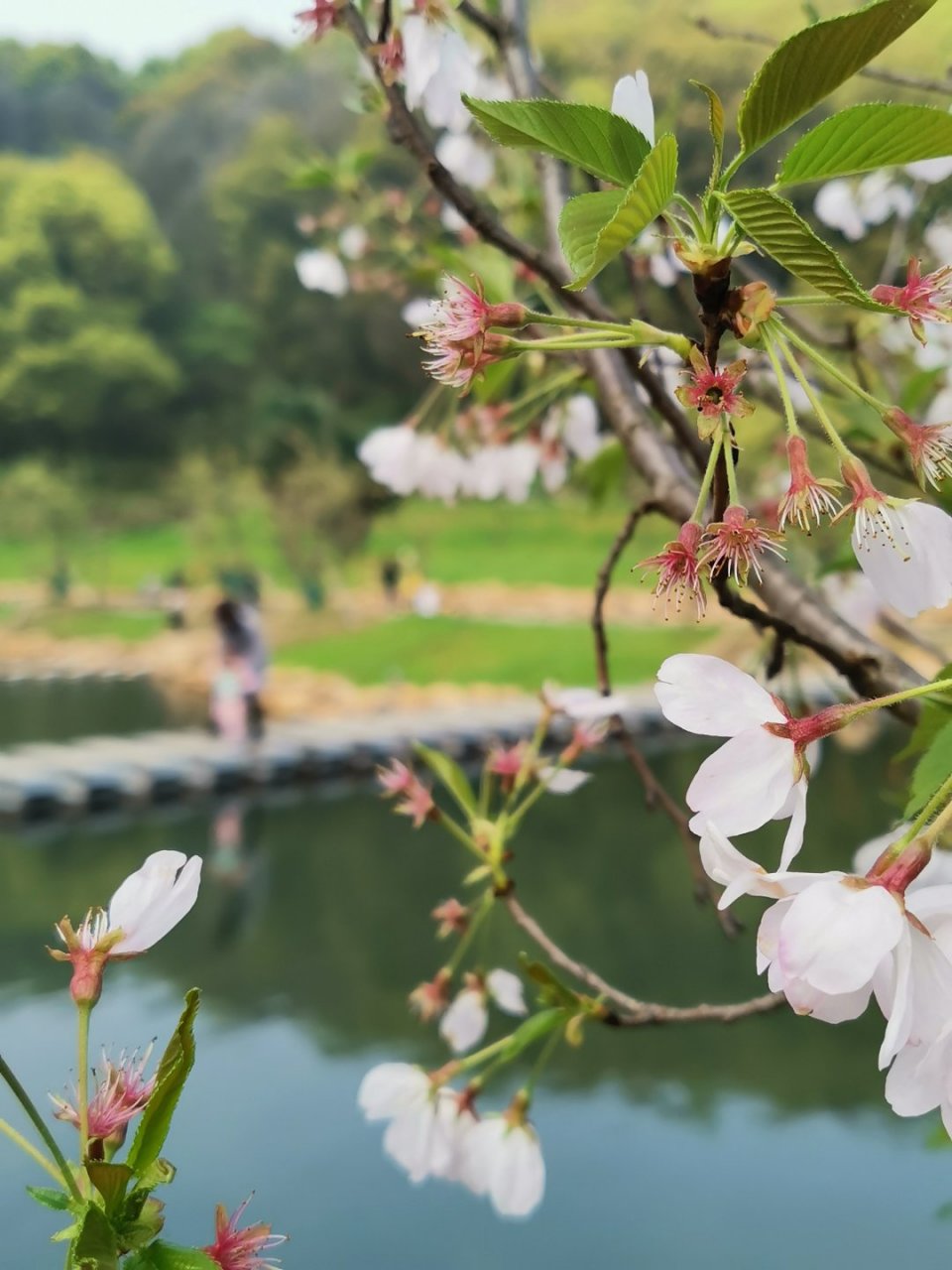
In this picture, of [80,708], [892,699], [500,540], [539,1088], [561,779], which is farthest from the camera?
[500,540]

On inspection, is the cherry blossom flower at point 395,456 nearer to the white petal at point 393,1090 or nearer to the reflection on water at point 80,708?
the white petal at point 393,1090

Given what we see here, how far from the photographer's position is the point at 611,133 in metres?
0.15

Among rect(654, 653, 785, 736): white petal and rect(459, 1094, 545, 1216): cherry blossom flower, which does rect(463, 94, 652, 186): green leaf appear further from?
rect(459, 1094, 545, 1216): cherry blossom flower

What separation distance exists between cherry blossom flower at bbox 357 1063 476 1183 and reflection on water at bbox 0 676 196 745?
3.22 m

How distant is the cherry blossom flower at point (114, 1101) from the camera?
0.18m

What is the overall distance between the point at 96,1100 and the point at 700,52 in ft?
16.3

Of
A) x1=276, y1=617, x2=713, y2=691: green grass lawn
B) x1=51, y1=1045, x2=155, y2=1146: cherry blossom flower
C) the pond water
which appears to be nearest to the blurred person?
the pond water

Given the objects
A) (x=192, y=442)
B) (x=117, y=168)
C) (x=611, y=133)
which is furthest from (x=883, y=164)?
(x=117, y=168)

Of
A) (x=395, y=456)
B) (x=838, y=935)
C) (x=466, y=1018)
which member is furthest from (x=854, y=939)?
(x=395, y=456)

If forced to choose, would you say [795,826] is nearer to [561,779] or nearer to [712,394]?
[712,394]

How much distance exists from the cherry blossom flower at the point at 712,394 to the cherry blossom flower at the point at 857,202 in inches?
20.4

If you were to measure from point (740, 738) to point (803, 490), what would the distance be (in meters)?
0.04

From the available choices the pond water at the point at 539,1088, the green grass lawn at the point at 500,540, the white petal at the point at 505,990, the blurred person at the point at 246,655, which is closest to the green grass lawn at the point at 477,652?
the green grass lawn at the point at 500,540

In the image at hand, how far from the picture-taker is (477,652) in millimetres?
4504
